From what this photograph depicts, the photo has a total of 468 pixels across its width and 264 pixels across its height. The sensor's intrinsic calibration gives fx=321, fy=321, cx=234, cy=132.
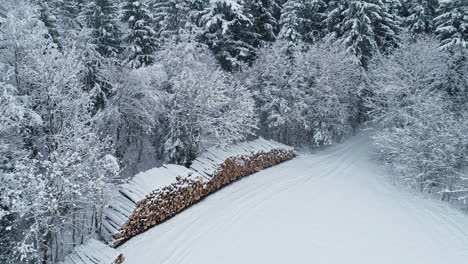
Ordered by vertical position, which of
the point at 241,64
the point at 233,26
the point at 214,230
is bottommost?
the point at 214,230

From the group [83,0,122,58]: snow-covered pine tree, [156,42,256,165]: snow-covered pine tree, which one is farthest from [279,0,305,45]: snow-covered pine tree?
[83,0,122,58]: snow-covered pine tree

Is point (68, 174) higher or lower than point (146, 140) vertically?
higher

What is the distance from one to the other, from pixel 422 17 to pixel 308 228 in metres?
26.4

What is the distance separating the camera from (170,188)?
36.7ft

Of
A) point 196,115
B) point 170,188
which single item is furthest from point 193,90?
point 170,188

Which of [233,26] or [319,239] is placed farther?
[233,26]

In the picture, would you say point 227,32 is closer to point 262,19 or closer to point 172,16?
point 172,16

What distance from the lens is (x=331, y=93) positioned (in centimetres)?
2255

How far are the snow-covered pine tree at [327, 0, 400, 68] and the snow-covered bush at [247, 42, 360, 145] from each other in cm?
251

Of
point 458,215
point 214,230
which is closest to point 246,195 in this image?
point 214,230

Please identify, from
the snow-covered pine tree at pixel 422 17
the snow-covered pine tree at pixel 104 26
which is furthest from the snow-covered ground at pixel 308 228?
the snow-covered pine tree at pixel 422 17

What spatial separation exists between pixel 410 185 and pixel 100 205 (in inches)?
546

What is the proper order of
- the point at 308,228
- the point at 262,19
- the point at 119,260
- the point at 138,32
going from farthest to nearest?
the point at 262,19, the point at 138,32, the point at 308,228, the point at 119,260

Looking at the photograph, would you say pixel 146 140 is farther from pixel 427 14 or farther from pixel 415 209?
pixel 427 14
